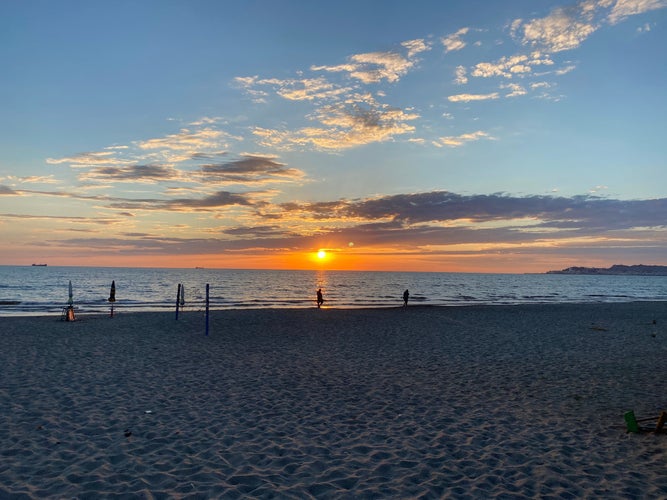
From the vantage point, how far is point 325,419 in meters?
9.50

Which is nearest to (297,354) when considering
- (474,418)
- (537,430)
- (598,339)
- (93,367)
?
(93,367)

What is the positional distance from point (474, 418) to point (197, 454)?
585 centimetres

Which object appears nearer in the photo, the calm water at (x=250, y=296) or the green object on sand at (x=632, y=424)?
the green object on sand at (x=632, y=424)

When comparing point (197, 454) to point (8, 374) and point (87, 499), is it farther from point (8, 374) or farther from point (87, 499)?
point (8, 374)

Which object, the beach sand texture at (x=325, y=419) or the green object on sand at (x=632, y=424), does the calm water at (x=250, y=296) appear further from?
the green object on sand at (x=632, y=424)

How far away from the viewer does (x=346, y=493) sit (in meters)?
6.18

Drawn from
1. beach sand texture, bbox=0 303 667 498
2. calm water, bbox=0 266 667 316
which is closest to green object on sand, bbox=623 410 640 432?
beach sand texture, bbox=0 303 667 498

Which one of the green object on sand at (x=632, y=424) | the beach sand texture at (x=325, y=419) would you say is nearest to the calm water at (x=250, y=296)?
the beach sand texture at (x=325, y=419)

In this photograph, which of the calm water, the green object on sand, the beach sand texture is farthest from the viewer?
the calm water

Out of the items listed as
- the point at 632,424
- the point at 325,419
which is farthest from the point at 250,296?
the point at 632,424

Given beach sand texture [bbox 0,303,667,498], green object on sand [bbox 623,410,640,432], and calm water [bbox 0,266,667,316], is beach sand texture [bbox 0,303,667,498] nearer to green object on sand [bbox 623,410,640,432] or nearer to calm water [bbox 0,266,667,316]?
green object on sand [bbox 623,410,640,432]

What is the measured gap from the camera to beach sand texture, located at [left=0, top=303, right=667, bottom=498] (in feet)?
21.4

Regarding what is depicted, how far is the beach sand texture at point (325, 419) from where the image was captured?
653 cm

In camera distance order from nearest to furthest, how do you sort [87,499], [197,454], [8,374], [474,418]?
[87,499]
[197,454]
[474,418]
[8,374]
